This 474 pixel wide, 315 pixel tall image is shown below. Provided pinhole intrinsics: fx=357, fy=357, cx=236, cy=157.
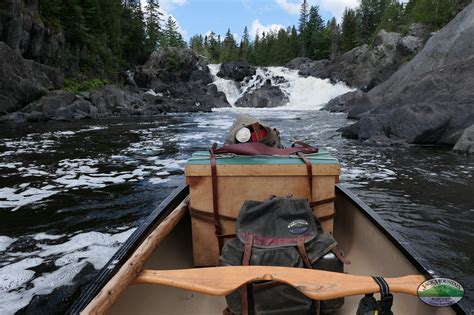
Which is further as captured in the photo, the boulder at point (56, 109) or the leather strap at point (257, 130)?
the boulder at point (56, 109)

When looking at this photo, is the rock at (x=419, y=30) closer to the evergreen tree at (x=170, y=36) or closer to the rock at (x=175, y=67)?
the rock at (x=175, y=67)

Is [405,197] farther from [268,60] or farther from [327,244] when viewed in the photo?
[268,60]

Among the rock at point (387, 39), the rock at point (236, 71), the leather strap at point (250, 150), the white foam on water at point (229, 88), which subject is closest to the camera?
the leather strap at point (250, 150)

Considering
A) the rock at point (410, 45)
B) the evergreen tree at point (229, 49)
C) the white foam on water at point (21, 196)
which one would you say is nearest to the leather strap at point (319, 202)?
the white foam on water at point (21, 196)

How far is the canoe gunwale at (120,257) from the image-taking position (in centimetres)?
171

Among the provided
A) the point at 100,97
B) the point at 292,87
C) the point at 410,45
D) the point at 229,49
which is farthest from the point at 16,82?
the point at 229,49

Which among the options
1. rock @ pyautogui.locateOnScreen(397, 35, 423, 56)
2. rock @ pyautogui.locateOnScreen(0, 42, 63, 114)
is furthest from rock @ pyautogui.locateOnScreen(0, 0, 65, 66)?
rock @ pyautogui.locateOnScreen(397, 35, 423, 56)

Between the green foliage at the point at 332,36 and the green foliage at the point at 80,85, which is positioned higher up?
the green foliage at the point at 332,36

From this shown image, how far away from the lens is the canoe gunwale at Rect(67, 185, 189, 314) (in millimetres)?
1705

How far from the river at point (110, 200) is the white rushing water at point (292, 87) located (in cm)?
2795

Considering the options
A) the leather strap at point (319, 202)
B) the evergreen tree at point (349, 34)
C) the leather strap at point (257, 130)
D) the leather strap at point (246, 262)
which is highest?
the evergreen tree at point (349, 34)

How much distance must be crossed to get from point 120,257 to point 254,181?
1.05 metres

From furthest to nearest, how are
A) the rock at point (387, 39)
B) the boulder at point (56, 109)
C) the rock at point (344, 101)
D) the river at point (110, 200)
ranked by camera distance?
1. the rock at point (387, 39)
2. the rock at point (344, 101)
3. the boulder at point (56, 109)
4. the river at point (110, 200)

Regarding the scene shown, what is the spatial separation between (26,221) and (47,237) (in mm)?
766
